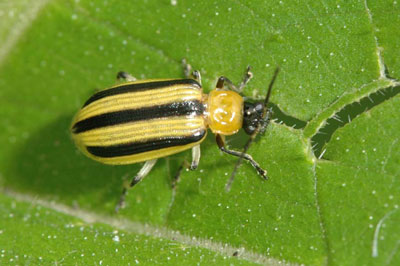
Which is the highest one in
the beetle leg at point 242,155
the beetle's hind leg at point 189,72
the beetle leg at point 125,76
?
the beetle leg at point 125,76

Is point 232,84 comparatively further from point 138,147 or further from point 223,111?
point 138,147

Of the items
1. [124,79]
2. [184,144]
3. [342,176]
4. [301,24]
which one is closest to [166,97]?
[184,144]

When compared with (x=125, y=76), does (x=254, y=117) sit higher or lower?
lower

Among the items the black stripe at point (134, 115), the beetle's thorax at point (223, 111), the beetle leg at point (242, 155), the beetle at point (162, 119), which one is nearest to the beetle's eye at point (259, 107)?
the beetle at point (162, 119)

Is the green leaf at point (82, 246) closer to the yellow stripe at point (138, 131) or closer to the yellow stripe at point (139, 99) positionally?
the yellow stripe at point (138, 131)

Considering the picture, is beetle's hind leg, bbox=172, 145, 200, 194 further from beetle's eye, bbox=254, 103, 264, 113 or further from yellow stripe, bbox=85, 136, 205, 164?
beetle's eye, bbox=254, 103, 264, 113

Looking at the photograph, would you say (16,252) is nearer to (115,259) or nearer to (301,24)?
(115,259)

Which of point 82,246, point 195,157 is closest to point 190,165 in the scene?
point 195,157
